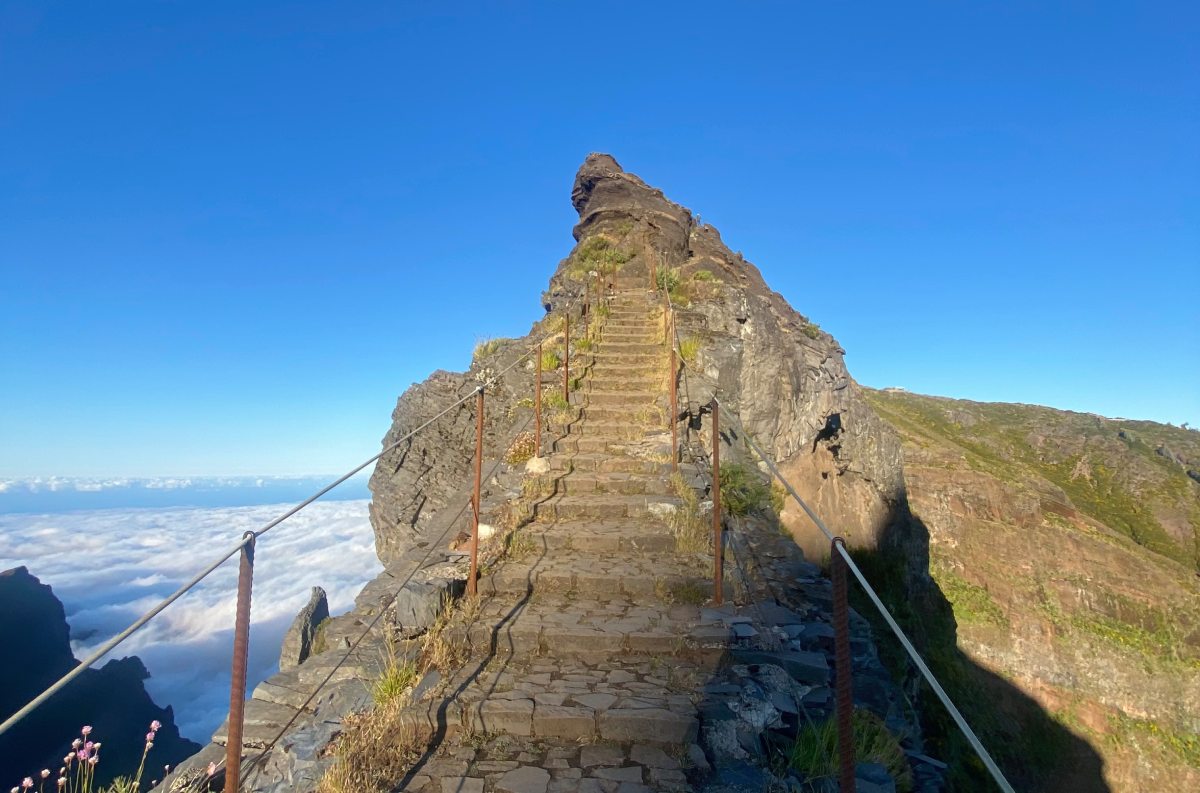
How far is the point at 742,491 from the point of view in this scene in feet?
25.6

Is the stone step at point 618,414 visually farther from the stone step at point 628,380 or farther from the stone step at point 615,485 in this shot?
the stone step at point 615,485

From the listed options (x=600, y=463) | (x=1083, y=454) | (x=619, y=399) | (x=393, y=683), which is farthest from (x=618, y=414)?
(x=1083, y=454)

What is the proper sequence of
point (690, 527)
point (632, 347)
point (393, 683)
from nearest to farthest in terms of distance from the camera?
point (393, 683), point (690, 527), point (632, 347)

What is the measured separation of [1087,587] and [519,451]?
40.7 metres

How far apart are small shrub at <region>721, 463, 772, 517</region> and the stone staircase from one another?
85cm

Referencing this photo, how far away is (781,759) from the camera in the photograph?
3.22m

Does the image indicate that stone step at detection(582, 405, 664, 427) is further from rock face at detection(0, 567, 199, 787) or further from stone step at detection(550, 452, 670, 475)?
rock face at detection(0, 567, 199, 787)

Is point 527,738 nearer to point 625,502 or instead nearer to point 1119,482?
point 625,502

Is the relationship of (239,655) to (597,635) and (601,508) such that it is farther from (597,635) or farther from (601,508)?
(601,508)

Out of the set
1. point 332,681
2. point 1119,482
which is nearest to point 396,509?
point 332,681

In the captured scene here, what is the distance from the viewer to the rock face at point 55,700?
30562mm

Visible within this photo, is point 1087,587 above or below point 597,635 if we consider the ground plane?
below

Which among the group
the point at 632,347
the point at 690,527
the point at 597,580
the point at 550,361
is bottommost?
the point at 597,580

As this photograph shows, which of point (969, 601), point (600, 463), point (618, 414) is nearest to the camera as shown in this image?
point (600, 463)
